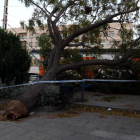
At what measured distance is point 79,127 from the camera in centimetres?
521

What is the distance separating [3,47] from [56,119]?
5.86m

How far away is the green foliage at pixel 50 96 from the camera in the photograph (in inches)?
276

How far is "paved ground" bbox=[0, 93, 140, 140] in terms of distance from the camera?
4471mm

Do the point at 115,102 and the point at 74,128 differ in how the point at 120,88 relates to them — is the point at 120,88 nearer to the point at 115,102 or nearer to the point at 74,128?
the point at 115,102

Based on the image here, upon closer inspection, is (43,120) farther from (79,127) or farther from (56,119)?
(79,127)

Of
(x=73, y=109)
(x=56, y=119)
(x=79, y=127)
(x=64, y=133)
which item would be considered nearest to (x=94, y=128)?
(x=79, y=127)

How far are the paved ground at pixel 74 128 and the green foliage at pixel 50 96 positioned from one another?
69 centimetres

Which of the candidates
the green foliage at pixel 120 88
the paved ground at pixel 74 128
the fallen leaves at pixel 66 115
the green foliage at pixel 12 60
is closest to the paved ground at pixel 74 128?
the paved ground at pixel 74 128

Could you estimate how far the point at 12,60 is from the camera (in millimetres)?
9578

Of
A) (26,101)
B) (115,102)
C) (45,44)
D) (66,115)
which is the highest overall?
(45,44)

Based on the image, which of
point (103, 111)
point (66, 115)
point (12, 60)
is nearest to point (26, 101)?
point (66, 115)

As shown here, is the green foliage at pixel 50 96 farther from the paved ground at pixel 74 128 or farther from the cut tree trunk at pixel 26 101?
the paved ground at pixel 74 128

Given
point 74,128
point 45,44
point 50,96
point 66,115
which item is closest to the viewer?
point 74,128

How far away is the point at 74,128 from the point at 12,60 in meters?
5.89
